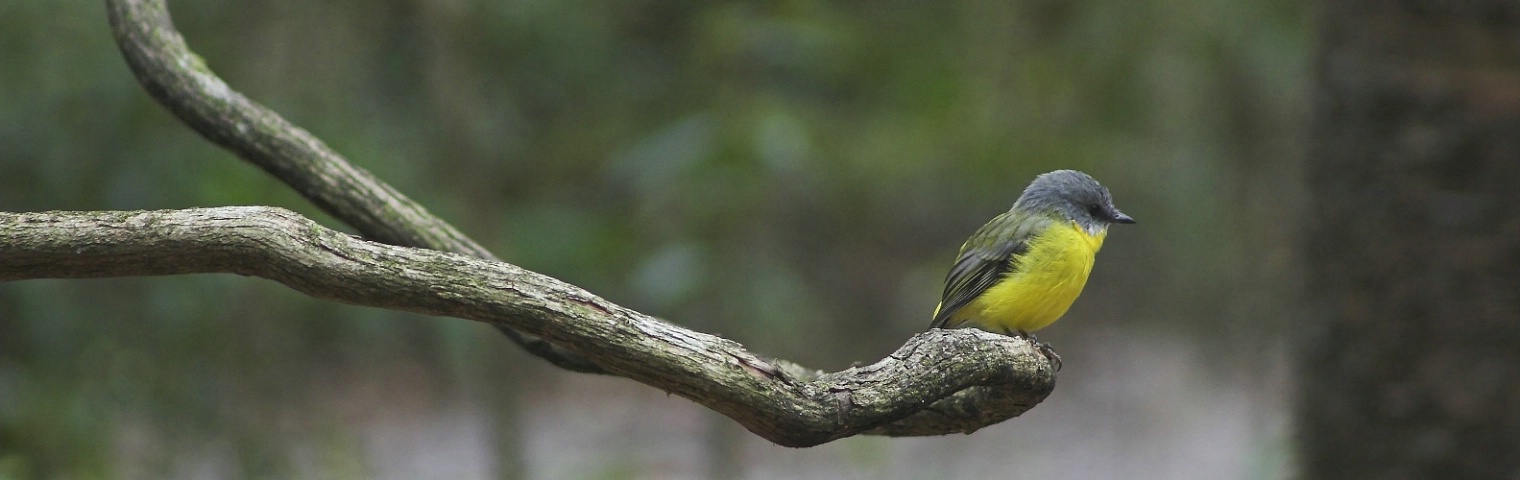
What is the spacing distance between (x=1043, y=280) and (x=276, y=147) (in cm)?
251

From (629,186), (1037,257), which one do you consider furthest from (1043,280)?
(629,186)

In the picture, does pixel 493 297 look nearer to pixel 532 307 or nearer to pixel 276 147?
pixel 532 307

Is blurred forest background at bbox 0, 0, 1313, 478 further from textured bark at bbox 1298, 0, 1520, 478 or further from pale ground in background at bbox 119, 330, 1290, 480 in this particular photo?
textured bark at bbox 1298, 0, 1520, 478

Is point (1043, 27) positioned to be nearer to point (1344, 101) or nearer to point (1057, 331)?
point (1344, 101)

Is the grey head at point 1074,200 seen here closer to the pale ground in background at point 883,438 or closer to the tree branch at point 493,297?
the tree branch at point 493,297

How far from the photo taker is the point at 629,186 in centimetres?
898

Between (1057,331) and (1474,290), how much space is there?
9.69 m

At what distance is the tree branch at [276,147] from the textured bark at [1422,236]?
123 inches

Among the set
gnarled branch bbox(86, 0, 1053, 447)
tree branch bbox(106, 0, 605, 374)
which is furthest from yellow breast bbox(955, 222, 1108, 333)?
tree branch bbox(106, 0, 605, 374)

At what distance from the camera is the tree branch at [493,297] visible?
7.75 feet

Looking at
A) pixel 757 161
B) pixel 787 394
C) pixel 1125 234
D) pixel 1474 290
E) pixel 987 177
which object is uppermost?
pixel 1125 234

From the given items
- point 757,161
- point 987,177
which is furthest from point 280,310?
point 987,177

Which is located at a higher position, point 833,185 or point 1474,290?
point 833,185

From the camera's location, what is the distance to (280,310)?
321 inches
